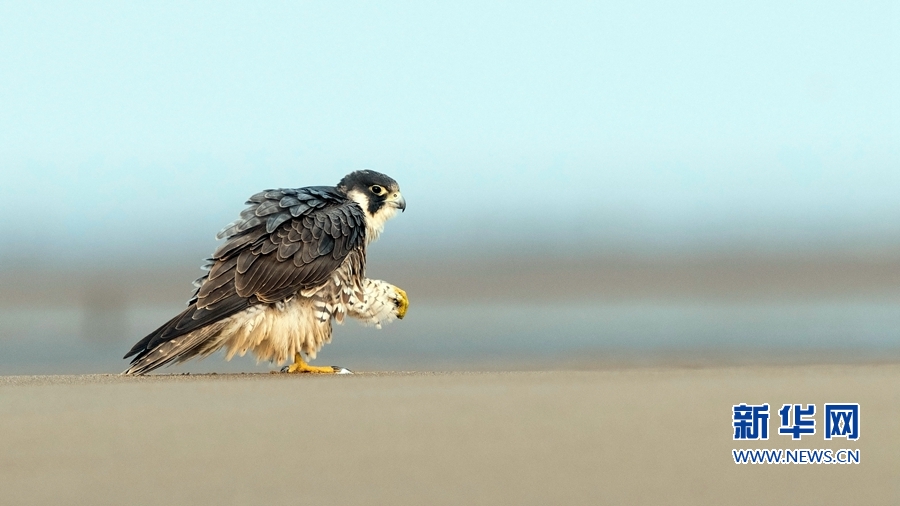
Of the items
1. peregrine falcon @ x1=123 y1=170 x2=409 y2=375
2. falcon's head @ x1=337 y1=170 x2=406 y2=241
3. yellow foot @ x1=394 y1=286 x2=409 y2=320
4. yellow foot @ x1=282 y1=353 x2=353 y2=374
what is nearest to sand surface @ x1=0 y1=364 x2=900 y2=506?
peregrine falcon @ x1=123 y1=170 x2=409 y2=375

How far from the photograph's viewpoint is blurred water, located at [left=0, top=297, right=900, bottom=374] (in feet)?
29.8

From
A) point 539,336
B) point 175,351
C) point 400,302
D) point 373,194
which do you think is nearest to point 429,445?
point 175,351

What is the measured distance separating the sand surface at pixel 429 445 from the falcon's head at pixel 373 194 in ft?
7.92

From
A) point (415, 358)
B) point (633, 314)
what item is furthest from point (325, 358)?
point (633, 314)

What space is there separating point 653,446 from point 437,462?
81cm

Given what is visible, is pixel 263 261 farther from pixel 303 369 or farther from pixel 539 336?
pixel 539 336

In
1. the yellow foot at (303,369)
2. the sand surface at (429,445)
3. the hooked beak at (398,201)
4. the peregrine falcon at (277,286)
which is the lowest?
the sand surface at (429,445)

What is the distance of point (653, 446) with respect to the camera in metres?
3.63

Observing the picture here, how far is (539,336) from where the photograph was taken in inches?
439

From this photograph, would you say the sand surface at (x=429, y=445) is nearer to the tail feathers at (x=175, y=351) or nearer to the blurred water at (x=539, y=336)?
the tail feathers at (x=175, y=351)

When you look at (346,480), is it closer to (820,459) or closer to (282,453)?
(282,453)

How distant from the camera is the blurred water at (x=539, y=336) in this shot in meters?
9.07

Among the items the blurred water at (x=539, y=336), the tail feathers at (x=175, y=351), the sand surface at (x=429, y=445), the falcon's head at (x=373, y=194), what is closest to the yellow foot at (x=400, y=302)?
the falcon's head at (x=373, y=194)

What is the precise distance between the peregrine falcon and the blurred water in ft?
6.01
